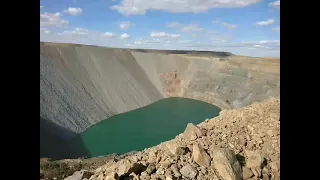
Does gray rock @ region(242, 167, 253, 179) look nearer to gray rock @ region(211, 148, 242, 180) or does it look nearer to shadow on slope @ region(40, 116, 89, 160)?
gray rock @ region(211, 148, 242, 180)

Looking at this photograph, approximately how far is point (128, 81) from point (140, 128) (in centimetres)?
861

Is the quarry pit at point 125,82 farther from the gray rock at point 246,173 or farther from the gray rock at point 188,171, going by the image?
the gray rock at point 246,173

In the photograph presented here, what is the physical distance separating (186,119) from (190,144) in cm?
1596

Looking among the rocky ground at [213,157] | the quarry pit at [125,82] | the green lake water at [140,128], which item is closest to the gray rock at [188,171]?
the rocky ground at [213,157]

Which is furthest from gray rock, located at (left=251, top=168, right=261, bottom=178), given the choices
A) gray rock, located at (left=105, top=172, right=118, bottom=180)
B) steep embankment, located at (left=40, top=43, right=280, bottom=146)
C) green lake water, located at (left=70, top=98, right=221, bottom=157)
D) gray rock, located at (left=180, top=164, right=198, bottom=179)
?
steep embankment, located at (left=40, top=43, right=280, bottom=146)

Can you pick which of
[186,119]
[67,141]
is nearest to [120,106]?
[186,119]

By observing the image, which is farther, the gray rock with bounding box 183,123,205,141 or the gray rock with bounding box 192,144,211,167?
the gray rock with bounding box 183,123,205,141

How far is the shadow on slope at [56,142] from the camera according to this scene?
13.0 m

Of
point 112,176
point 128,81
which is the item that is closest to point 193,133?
point 112,176

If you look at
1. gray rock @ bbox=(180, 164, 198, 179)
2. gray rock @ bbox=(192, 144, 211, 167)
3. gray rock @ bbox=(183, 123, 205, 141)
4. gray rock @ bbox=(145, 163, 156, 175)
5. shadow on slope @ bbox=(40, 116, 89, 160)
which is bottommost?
shadow on slope @ bbox=(40, 116, 89, 160)

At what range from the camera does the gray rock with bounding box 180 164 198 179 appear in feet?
11.3
